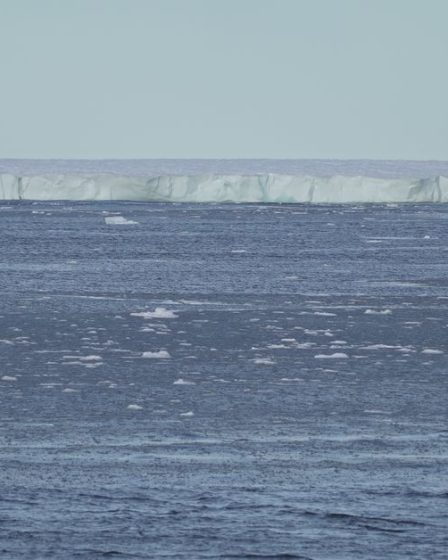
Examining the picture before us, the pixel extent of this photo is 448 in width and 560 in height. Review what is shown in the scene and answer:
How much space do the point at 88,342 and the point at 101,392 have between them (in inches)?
133

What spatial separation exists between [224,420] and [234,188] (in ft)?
202

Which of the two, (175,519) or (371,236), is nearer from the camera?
(175,519)

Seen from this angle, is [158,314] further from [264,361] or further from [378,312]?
[264,361]

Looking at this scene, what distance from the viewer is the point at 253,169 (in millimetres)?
139625

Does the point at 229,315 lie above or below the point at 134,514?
above

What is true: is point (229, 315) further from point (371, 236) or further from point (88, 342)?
point (371, 236)

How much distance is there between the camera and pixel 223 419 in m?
9.25

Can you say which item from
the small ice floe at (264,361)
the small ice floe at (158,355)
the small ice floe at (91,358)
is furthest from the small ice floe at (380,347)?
the small ice floe at (91,358)

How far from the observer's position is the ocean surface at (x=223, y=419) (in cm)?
643

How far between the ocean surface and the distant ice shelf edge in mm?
47774

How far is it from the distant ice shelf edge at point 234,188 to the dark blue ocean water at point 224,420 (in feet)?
160

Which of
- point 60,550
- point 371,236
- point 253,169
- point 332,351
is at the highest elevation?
point 253,169

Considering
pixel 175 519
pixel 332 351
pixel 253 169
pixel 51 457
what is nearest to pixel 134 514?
pixel 175 519

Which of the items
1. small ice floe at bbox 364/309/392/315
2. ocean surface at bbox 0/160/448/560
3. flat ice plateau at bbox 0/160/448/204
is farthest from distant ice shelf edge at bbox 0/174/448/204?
small ice floe at bbox 364/309/392/315
